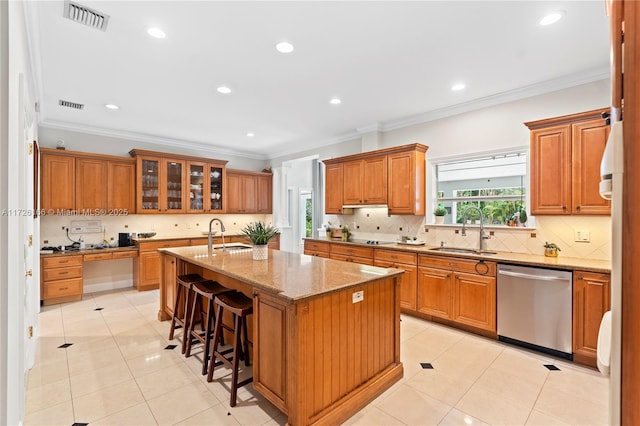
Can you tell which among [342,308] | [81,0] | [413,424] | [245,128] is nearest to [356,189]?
[245,128]

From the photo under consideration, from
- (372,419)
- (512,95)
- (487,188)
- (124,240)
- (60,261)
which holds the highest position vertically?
(512,95)

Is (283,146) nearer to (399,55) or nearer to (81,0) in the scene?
(399,55)

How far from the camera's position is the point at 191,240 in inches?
234

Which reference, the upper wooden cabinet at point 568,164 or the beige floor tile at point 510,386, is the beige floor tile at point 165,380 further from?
the upper wooden cabinet at point 568,164

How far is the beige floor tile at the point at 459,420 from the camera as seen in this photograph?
204 centimetres

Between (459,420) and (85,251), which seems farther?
(85,251)

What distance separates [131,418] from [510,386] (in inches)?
112

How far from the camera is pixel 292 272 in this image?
8.18 ft

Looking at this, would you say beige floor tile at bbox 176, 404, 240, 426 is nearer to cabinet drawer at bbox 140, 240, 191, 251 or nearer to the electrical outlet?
the electrical outlet

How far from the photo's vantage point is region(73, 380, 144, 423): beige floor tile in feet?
7.02

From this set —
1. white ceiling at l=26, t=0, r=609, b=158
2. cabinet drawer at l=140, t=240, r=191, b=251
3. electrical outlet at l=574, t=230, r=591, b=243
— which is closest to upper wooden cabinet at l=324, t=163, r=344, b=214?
white ceiling at l=26, t=0, r=609, b=158

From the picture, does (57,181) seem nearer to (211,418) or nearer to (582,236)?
(211,418)

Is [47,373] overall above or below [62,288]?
below

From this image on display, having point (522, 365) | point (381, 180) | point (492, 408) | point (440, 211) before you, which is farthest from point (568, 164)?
point (492, 408)
